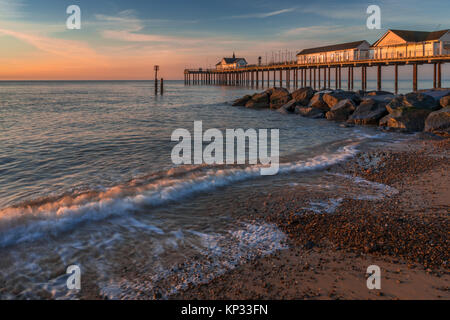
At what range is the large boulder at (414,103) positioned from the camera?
57.3 feet

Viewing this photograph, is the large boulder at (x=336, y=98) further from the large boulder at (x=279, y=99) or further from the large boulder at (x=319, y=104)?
the large boulder at (x=279, y=99)

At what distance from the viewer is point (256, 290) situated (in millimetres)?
3855

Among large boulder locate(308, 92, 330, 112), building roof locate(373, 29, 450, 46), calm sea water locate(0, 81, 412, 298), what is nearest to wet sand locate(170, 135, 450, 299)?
calm sea water locate(0, 81, 412, 298)

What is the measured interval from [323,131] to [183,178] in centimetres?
1074

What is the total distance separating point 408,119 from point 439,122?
5.36 feet

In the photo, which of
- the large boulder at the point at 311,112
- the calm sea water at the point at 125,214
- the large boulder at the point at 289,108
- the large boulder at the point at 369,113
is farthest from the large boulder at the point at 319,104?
the calm sea water at the point at 125,214

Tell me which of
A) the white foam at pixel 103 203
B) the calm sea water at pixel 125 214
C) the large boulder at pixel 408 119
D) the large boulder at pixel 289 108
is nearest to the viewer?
the calm sea water at pixel 125 214

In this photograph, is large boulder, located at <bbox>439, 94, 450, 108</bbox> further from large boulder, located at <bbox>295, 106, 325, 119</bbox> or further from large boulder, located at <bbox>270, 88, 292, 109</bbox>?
large boulder, located at <bbox>270, 88, 292, 109</bbox>

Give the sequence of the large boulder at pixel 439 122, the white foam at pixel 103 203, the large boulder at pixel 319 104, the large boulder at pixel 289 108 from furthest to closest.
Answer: the large boulder at pixel 289 108
the large boulder at pixel 319 104
the large boulder at pixel 439 122
the white foam at pixel 103 203

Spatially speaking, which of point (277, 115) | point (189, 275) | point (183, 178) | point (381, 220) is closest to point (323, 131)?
point (277, 115)

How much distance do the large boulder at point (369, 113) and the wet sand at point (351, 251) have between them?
475 inches

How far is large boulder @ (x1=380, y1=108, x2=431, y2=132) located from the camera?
16.5 metres

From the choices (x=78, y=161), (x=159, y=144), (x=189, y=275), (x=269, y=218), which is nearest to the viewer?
(x=189, y=275)
